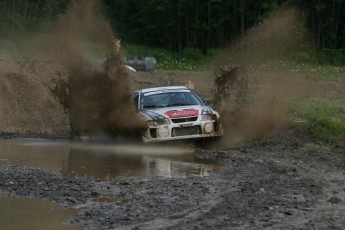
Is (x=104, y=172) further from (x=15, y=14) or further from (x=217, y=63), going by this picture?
(x=15, y=14)

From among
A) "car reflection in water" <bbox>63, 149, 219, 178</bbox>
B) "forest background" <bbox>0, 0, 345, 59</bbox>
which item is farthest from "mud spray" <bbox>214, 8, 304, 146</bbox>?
"forest background" <bbox>0, 0, 345, 59</bbox>

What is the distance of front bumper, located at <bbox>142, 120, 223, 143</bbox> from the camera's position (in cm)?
1625

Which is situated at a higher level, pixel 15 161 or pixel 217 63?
pixel 217 63

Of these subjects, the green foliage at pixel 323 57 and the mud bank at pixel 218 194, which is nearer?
the mud bank at pixel 218 194

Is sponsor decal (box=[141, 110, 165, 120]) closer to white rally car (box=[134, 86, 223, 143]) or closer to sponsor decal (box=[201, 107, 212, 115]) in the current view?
white rally car (box=[134, 86, 223, 143])

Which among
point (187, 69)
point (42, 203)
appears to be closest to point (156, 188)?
point (42, 203)

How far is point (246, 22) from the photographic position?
2297 inches

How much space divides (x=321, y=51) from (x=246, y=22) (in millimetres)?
8597

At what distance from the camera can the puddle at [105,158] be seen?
1359 centimetres

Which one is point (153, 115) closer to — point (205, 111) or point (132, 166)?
point (205, 111)

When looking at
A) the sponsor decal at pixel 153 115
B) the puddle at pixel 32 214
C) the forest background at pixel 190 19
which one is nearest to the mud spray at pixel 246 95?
the sponsor decal at pixel 153 115

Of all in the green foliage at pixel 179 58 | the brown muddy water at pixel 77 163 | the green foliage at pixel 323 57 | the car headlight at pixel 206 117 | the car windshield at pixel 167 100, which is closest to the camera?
the brown muddy water at pixel 77 163

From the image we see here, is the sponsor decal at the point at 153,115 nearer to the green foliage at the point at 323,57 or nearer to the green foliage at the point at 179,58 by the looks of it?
the green foliage at the point at 179,58

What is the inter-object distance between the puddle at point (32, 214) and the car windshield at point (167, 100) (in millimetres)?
7083
